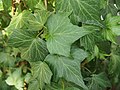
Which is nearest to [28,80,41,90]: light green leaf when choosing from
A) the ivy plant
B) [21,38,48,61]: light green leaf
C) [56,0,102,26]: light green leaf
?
the ivy plant

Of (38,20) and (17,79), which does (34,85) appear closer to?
(17,79)

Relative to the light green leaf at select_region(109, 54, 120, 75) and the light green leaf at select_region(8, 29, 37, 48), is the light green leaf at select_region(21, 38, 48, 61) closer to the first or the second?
the light green leaf at select_region(8, 29, 37, 48)

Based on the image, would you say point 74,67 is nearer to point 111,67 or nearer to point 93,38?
point 93,38

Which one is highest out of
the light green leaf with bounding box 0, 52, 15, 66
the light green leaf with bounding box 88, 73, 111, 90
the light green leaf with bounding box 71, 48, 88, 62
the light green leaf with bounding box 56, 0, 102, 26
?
the light green leaf with bounding box 56, 0, 102, 26

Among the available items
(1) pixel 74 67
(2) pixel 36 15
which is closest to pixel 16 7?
(2) pixel 36 15

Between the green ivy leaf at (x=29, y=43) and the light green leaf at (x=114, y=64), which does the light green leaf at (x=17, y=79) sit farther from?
the light green leaf at (x=114, y=64)

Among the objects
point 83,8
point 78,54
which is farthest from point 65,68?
point 83,8

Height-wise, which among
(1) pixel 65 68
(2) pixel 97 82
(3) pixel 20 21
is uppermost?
(3) pixel 20 21
